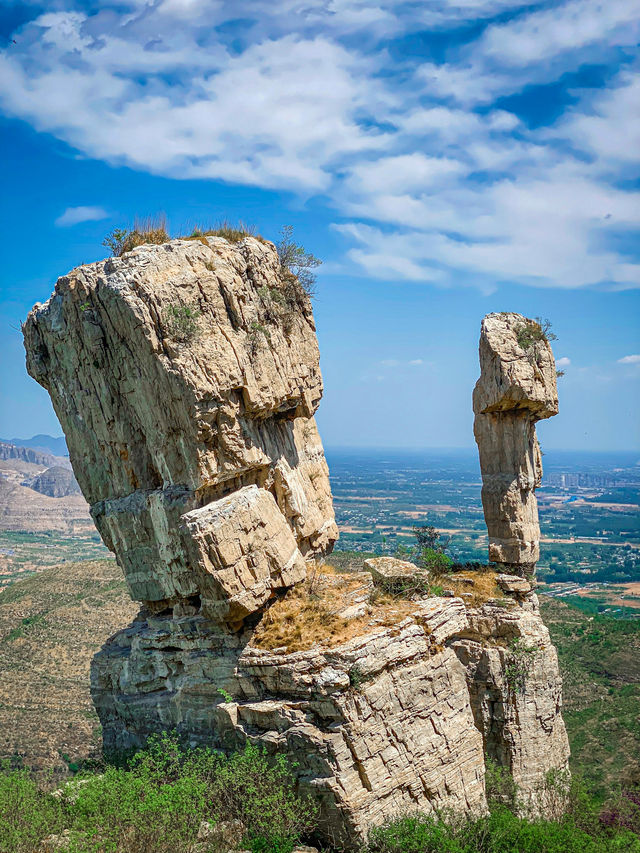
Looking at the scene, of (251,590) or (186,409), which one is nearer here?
(186,409)

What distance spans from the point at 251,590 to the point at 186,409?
5.35m

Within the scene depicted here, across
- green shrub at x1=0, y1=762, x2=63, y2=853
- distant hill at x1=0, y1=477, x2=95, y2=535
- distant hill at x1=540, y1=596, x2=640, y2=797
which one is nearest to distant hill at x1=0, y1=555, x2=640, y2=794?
distant hill at x1=540, y1=596, x2=640, y2=797

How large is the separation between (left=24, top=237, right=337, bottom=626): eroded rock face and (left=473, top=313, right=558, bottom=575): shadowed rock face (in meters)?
6.57

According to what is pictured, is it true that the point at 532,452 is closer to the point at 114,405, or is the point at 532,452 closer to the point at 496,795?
the point at 496,795

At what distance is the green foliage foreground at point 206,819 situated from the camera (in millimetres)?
16141

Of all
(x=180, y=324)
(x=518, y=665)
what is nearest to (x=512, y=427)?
(x=518, y=665)

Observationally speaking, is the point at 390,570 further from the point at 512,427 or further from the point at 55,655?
the point at 55,655

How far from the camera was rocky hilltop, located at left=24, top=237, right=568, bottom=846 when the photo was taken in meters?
17.7

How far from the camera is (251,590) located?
19516 mm

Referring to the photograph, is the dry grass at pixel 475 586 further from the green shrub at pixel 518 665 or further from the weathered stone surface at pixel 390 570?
the green shrub at pixel 518 665

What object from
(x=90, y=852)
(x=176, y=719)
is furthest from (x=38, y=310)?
(x=90, y=852)

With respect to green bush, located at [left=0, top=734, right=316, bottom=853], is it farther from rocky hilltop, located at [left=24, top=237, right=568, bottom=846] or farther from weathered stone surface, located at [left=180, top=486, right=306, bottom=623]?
weathered stone surface, located at [left=180, top=486, right=306, bottom=623]

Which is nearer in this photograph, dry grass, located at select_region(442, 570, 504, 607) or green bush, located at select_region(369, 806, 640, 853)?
green bush, located at select_region(369, 806, 640, 853)

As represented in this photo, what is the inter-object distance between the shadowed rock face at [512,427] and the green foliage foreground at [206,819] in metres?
8.77
